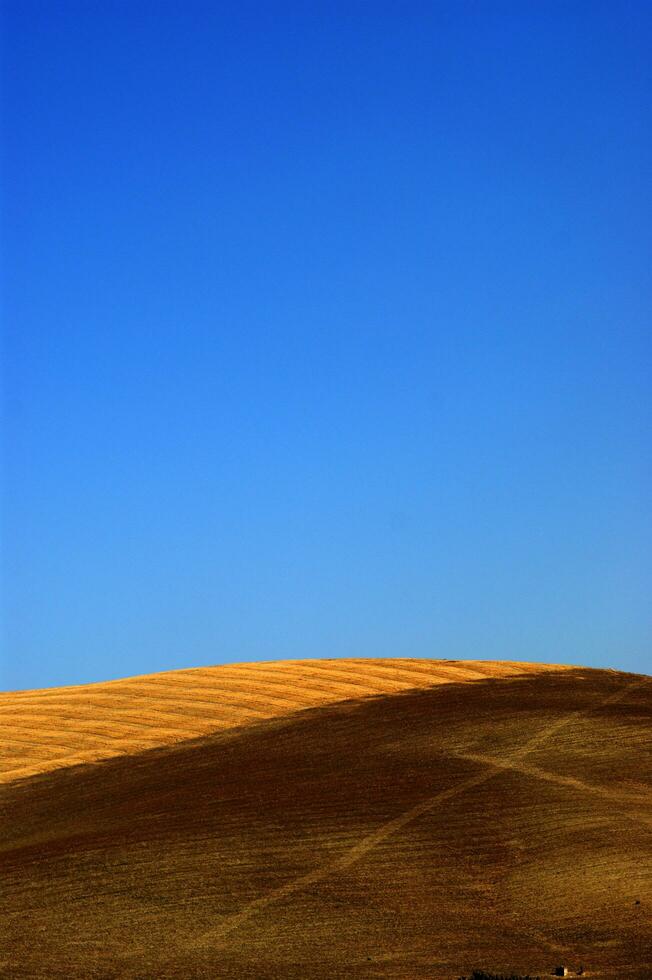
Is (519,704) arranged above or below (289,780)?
above


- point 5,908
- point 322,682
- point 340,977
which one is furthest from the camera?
point 322,682

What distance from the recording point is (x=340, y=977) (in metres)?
10.6

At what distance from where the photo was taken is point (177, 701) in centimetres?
1903

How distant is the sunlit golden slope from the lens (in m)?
17.6

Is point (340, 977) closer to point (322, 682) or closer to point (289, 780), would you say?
point (289, 780)

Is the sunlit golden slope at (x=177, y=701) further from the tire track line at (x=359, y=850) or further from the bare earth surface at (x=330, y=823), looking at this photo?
the tire track line at (x=359, y=850)

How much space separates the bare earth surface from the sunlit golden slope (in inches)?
2.1

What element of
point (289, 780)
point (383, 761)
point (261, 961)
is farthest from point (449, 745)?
point (261, 961)

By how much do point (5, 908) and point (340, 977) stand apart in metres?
4.40

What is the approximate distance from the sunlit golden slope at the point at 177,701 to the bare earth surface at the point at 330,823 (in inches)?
2.1

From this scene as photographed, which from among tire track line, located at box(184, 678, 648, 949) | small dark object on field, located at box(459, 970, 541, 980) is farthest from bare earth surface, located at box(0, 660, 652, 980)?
small dark object on field, located at box(459, 970, 541, 980)

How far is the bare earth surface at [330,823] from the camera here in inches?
448

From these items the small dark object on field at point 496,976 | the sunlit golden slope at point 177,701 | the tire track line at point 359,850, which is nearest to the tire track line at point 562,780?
the tire track line at point 359,850

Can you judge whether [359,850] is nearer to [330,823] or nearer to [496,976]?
[330,823]
